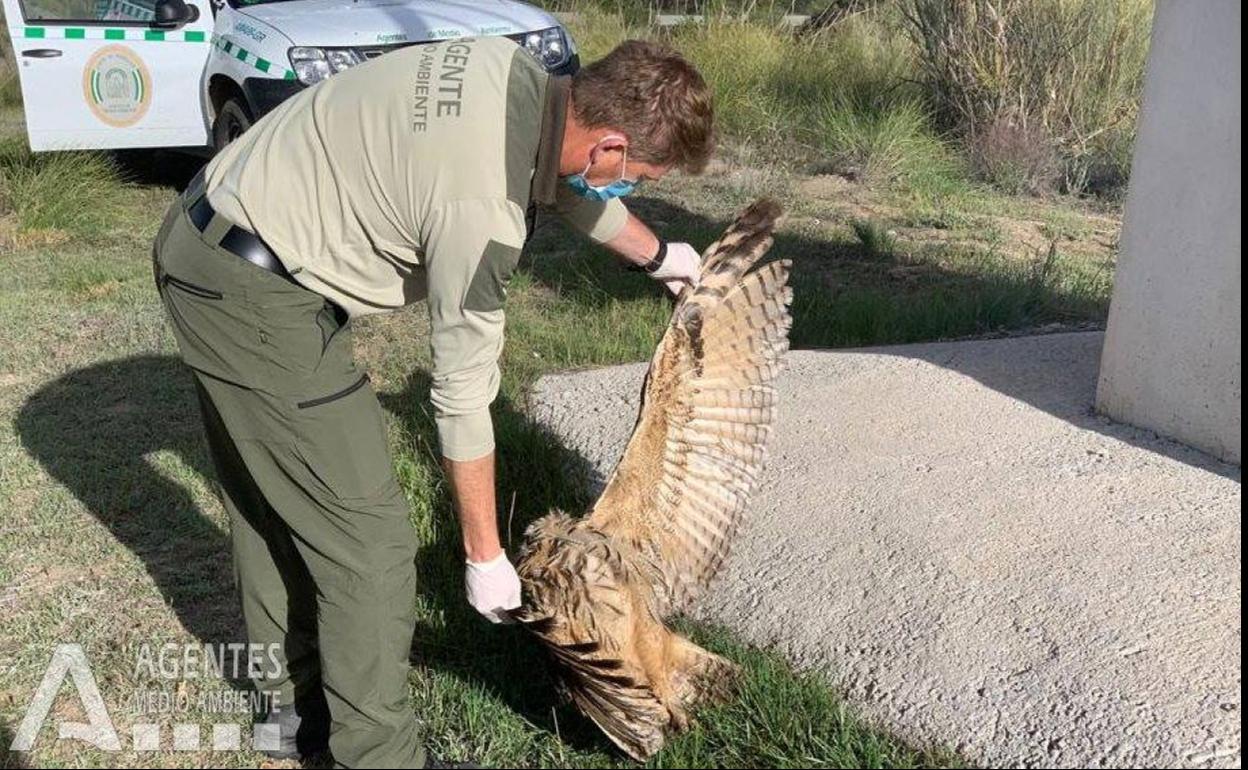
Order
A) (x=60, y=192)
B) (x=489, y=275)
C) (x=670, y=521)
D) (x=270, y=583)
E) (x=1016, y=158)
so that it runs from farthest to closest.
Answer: (x=1016, y=158) → (x=60, y=192) → (x=670, y=521) → (x=270, y=583) → (x=489, y=275)

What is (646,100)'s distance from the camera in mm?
2713

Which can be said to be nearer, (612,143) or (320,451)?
(612,143)

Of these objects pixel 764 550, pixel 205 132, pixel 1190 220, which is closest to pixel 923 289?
pixel 1190 220

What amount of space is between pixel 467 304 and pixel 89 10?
777 cm

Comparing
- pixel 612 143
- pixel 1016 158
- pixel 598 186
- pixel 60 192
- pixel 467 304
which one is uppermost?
pixel 612 143

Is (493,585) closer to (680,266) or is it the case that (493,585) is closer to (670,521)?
(670,521)

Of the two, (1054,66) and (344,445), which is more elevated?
(344,445)

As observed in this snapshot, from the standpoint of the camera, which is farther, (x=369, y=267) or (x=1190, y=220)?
(x=1190, y=220)

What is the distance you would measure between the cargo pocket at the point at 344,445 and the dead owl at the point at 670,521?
43cm

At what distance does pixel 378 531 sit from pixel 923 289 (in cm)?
425

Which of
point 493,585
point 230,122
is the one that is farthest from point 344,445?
point 230,122

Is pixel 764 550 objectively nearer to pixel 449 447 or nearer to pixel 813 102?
pixel 449 447

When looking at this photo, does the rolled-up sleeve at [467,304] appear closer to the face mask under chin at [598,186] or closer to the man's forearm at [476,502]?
the man's forearm at [476,502]

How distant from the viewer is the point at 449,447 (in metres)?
2.76
